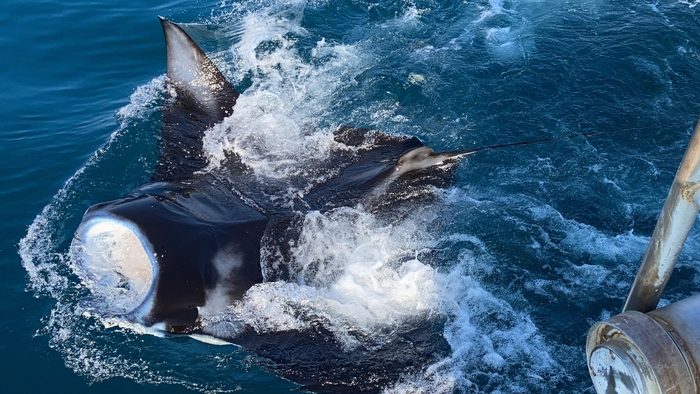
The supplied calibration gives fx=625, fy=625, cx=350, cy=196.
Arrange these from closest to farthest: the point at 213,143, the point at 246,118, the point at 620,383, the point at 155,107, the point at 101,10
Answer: the point at 620,383 < the point at 213,143 < the point at 246,118 < the point at 155,107 < the point at 101,10

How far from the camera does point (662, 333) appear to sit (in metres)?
3.21

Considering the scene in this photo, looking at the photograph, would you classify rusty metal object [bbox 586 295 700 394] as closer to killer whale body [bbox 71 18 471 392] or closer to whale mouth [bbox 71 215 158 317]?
killer whale body [bbox 71 18 471 392]

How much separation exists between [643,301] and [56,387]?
189 inches

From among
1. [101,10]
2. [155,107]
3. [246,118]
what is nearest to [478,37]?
[246,118]

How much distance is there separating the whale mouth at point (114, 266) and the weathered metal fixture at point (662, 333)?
3.21m

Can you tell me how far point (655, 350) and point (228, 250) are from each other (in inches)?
131

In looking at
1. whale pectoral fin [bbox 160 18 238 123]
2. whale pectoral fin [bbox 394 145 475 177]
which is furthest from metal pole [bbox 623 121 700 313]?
whale pectoral fin [bbox 160 18 238 123]

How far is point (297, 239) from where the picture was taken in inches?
238

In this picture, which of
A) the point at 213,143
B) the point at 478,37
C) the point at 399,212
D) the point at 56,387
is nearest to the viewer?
the point at 56,387

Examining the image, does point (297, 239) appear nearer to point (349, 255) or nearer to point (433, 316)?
point (349, 255)

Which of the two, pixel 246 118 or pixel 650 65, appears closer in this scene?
pixel 246 118

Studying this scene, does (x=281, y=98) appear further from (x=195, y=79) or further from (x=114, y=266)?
(x=114, y=266)

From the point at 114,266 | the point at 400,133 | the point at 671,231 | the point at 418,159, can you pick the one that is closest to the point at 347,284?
the point at 418,159

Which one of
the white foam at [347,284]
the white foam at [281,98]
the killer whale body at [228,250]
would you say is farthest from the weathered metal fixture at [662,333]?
the white foam at [281,98]
